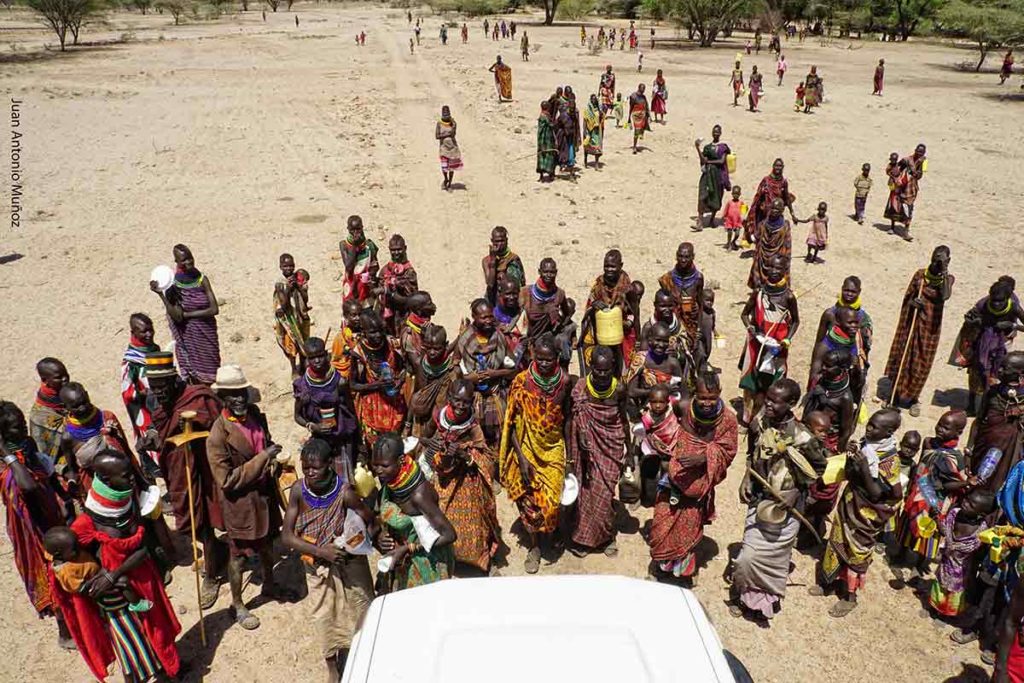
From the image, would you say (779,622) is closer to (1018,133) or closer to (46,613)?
(46,613)

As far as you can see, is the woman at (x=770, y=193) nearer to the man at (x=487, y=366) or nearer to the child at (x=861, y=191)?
the child at (x=861, y=191)

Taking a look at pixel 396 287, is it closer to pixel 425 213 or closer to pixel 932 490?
pixel 932 490

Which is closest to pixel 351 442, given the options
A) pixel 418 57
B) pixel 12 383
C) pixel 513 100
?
pixel 12 383

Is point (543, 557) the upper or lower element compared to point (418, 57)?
lower

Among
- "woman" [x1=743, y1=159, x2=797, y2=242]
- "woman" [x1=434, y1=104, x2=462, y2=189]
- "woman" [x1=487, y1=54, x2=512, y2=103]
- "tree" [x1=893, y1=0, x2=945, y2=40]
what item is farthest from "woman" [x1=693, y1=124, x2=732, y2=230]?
"tree" [x1=893, y1=0, x2=945, y2=40]

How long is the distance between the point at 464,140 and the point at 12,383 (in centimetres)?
1519

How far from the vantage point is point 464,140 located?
21.5 meters

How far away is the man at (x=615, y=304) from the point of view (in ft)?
23.6

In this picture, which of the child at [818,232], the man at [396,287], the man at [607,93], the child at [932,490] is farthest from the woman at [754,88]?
the child at [932,490]

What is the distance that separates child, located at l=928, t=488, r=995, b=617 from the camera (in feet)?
15.8

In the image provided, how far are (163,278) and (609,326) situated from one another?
4.56 m

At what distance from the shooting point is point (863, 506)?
5.02 metres

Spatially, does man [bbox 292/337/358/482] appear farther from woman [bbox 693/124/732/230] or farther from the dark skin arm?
woman [bbox 693/124/732/230]

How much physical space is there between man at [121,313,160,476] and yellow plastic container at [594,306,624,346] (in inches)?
161
